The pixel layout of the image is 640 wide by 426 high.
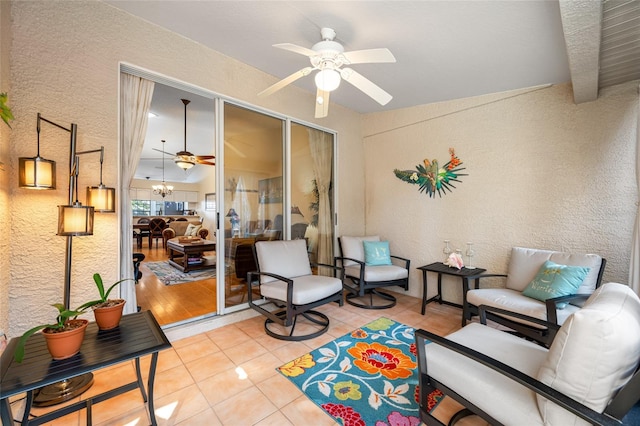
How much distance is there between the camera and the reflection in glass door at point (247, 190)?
9.53 ft

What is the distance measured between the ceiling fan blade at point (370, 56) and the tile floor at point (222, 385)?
2352 millimetres

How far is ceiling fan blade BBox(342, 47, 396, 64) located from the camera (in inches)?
67.9

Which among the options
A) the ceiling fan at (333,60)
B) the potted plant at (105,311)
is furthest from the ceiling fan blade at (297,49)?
the potted plant at (105,311)

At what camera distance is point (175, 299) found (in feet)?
11.6

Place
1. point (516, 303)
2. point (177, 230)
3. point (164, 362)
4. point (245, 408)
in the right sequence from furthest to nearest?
point (177, 230) → point (516, 303) → point (164, 362) → point (245, 408)

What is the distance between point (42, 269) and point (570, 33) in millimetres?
3973

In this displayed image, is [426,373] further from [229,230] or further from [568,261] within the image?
[229,230]

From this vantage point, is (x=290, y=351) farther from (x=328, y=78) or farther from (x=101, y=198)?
(x=328, y=78)

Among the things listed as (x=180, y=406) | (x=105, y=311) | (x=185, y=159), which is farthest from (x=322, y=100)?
(x=185, y=159)

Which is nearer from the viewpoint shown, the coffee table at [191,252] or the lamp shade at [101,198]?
the lamp shade at [101,198]

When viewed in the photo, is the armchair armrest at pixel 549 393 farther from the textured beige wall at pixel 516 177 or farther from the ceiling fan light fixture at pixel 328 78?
the textured beige wall at pixel 516 177

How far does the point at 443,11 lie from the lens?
1971 millimetres

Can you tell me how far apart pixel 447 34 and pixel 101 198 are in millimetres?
3099

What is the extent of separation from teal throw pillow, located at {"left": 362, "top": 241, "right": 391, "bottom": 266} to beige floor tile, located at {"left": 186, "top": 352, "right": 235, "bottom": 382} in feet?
7.14
